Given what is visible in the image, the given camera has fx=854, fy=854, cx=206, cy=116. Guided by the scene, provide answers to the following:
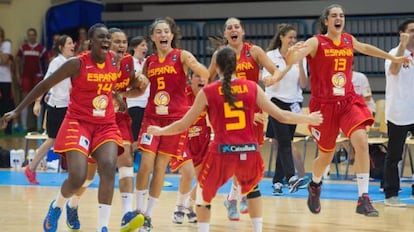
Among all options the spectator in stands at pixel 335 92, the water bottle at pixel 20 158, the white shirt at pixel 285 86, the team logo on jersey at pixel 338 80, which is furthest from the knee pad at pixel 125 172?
the water bottle at pixel 20 158

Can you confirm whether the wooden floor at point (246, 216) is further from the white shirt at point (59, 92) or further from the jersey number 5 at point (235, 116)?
the jersey number 5 at point (235, 116)

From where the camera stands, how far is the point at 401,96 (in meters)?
9.97

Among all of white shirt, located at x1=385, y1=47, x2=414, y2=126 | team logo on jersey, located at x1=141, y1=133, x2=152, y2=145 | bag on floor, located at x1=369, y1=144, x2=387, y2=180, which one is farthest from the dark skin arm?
bag on floor, located at x1=369, y1=144, x2=387, y2=180

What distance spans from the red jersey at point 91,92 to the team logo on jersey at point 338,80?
91.4 inches

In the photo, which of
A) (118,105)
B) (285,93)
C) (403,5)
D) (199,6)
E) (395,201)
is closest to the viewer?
(118,105)

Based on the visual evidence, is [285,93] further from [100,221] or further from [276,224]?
[100,221]

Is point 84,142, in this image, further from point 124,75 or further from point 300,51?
point 300,51

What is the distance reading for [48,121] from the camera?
1166 cm

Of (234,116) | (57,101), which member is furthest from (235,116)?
(57,101)

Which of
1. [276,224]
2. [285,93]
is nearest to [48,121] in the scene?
[285,93]

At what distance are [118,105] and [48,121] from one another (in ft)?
12.6

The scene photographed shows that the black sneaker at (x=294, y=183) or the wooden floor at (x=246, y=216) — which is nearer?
the wooden floor at (x=246, y=216)

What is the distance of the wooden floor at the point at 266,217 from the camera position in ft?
27.8

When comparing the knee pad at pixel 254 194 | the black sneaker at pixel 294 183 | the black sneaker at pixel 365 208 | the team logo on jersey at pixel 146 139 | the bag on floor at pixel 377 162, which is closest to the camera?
the knee pad at pixel 254 194
